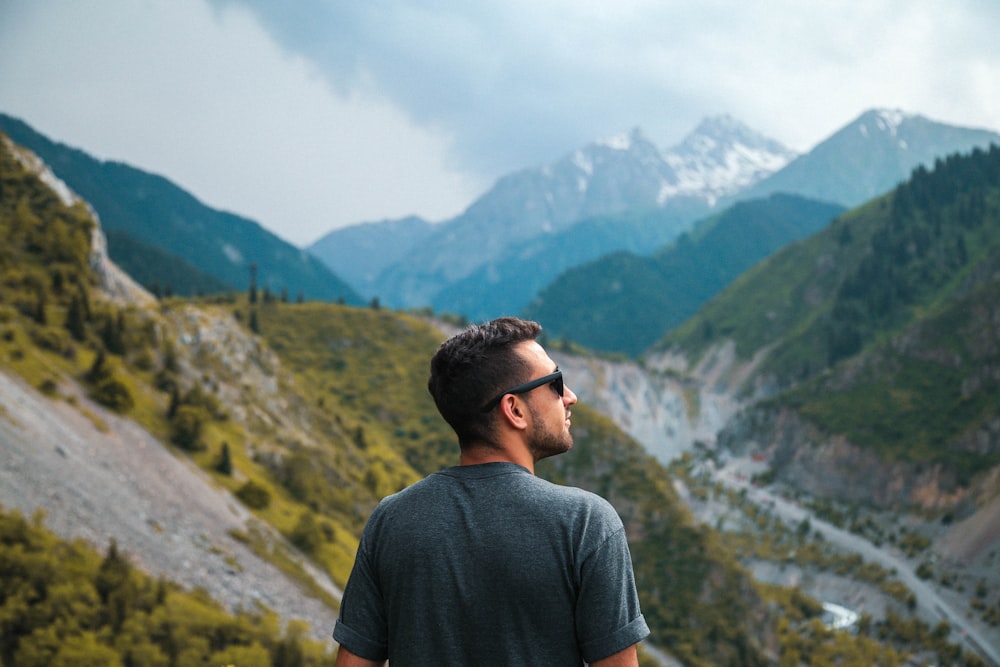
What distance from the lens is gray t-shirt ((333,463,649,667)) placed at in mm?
4180

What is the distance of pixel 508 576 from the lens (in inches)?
166

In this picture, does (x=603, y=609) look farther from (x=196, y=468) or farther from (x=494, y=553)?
(x=196, y=468)

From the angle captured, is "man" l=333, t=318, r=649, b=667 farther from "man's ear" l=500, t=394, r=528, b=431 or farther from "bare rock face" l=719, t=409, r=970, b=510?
"bare rock face" l=719, t=409, r=970, b=510

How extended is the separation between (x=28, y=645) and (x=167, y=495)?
1816 cm

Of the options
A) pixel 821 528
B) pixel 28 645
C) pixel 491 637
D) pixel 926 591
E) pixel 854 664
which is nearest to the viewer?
pixel 491 637

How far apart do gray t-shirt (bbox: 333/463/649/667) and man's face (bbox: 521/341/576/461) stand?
330 millimetres

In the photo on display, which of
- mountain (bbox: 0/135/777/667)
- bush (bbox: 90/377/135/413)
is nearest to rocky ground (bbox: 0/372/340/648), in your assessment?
mountain (bbox: 0/135/777/667)

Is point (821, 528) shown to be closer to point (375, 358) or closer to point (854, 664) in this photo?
point (854, 664)

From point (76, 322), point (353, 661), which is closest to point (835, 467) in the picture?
point (76, 322)

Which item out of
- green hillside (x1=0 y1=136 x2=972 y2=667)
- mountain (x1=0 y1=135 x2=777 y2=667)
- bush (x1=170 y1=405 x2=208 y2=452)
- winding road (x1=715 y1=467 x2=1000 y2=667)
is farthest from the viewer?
winding road (x1=715 y1=467 x2=1000 y2=667)

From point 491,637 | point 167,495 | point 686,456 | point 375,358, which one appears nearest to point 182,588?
point 167,495

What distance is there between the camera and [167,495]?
1978 inches

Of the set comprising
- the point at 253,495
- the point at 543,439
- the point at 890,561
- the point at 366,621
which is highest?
the point at 543,439

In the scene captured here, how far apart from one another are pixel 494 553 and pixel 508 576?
0.47 ft
